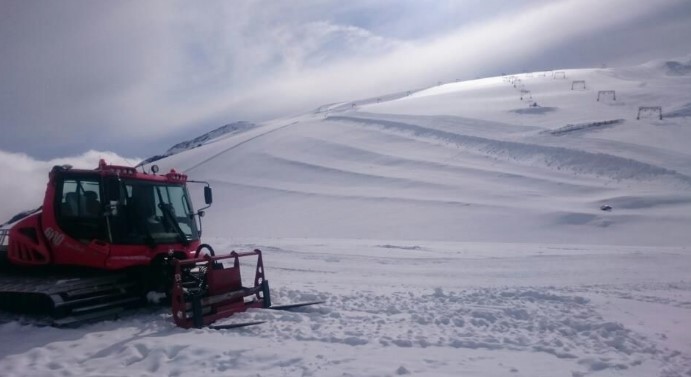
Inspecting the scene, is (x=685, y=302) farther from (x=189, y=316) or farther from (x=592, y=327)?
(x=189, y=316)

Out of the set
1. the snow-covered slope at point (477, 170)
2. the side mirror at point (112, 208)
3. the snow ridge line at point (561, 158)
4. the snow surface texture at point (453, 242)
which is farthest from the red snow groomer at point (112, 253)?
the snow ridge line at point (561, 158)

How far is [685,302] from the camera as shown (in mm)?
9352

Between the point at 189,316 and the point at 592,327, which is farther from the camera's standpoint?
the point at 189,316

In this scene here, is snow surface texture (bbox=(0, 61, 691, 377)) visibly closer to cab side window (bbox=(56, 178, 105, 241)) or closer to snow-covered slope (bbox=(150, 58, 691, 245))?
snow-covered slope (bbox=(150, 58, 691, 245))

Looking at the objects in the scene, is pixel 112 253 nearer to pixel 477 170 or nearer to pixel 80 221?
pixel 80 221

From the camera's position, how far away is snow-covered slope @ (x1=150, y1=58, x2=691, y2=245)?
25.5 m

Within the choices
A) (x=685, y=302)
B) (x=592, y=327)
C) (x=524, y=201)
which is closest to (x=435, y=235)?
(x=524, y=201)

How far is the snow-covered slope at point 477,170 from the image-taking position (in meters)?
25.5

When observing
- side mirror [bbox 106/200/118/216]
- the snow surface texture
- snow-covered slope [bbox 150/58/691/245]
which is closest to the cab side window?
side mirror [bbox 106/200/118/216]

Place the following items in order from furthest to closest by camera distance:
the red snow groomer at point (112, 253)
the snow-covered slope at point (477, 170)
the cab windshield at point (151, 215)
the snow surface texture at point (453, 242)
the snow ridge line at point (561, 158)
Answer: the snow ridge line at point (561, 158) → the snow-covered slope at point (477, 170) → the cab windshield at point (151, 215) → the red snow groomer at point (112, 253) → the snow surface texture at point (453, 242)

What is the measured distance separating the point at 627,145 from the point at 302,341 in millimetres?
33587

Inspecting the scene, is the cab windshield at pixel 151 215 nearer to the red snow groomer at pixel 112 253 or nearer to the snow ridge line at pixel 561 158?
the red snow groomer at pixel 112 253

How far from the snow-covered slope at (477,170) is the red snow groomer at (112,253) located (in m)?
16.3

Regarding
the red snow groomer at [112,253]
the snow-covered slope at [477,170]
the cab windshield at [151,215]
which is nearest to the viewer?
the red snow groomer at [112,253]
